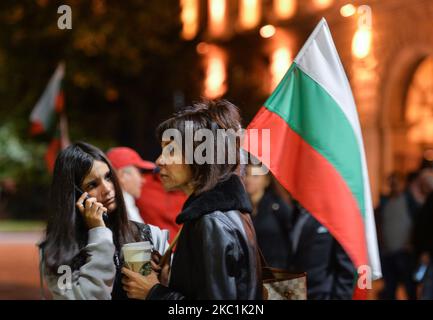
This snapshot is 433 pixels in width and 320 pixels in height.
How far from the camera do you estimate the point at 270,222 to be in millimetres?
8609

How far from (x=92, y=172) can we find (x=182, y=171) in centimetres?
79

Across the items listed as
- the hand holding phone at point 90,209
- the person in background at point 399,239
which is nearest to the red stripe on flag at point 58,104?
the person in background at point 399,239

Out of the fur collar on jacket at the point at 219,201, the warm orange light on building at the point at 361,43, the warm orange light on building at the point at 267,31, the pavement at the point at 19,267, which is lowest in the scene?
the pavement at the point at 19,267

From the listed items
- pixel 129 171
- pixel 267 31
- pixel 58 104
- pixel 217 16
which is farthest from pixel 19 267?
pixel 217 16

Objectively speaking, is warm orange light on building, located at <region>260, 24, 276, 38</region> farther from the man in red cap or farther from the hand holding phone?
the hand holding phone

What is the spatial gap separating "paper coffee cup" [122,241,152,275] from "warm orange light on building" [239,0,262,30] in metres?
30.6

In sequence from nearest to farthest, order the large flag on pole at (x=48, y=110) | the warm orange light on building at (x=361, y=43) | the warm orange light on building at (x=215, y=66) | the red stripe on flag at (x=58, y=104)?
the red stripe on flag at (x=58, y=104) → the large flag on pole at (x=48, y=110) → the warm orange light on building at (x=361, y=43) → the warm orange light on building at (x=215, y=66)

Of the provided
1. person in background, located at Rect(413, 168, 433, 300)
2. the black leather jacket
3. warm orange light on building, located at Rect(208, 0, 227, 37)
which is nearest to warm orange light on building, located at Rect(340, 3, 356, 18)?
warm orange light on building, located at Rect(208, 0, 227, 37)

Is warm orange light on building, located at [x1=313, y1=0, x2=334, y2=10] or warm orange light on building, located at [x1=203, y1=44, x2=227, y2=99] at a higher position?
warm orange light on building, located at [x1=313, y1=0, x2=334, y2=10]

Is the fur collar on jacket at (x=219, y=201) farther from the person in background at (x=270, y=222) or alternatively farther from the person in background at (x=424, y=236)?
the person in background at (x=424, y=236)

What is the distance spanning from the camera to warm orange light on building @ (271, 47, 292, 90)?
31.7 meters

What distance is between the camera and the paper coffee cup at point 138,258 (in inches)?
154

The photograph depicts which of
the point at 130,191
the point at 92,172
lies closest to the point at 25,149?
the point at 130,191

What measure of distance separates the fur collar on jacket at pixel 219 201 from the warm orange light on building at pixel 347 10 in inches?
796
